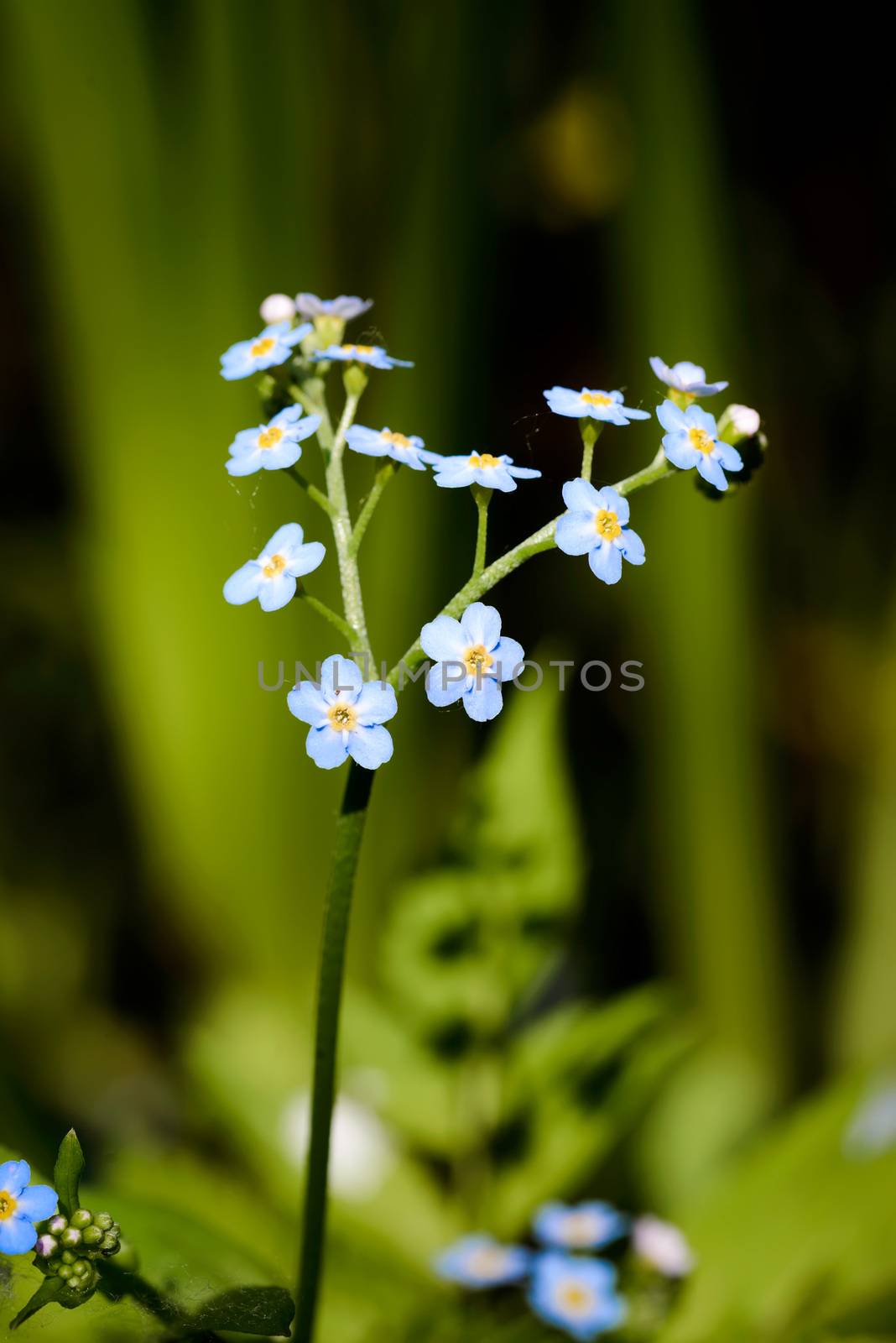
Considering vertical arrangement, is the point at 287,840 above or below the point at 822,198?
below

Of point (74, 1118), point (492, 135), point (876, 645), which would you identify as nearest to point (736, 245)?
point (492, 135)

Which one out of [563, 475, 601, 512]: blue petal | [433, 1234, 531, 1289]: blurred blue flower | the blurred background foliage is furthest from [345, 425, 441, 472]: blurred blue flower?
[433, 1234, 531, 1289]: blurred blue flower

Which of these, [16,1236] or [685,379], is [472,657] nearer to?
[685,379]

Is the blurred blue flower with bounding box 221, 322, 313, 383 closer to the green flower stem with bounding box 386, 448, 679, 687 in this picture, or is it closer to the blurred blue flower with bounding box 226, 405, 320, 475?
the blurred blue flower with bounding box 226, 405, 320, 475

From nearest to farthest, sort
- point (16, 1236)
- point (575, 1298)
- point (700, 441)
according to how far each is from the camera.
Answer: point (16, 1236) → point (700, 441) → point (575, 1298)

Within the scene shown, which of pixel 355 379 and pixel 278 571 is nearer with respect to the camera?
pixel 278 571

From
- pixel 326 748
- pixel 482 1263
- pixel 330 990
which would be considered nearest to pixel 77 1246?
pixel 330 990

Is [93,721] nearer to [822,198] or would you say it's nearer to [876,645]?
[876,645]
